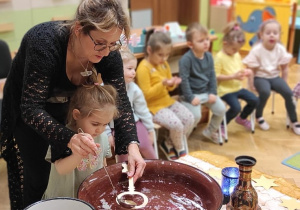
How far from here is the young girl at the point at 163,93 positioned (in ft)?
9.09

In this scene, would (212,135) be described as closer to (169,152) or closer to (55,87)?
(169,152)

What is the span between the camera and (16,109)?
5.01 ft

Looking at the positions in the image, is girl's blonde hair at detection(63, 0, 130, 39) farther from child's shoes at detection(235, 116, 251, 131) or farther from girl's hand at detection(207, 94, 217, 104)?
child's shoes at detection(235, 116, 251, 131)

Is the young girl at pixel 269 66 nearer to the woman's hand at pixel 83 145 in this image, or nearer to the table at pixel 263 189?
the table at pixel 263 189

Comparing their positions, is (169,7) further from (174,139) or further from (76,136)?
(76,136)

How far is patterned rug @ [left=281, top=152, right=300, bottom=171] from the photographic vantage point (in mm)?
2834

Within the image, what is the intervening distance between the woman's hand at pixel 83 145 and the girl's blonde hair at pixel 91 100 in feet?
0.70

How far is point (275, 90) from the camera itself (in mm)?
3471

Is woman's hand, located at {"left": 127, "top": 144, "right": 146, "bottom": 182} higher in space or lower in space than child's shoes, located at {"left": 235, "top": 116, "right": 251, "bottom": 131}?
higher

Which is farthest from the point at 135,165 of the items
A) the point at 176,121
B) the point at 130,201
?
the point at 176,121

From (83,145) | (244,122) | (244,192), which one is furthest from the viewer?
(244,122)

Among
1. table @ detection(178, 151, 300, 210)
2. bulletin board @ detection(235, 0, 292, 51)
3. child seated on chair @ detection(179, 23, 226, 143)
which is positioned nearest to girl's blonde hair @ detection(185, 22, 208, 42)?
child seated on chair @ detection(179, 23, 226, 143)

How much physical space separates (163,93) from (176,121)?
24 centimetres

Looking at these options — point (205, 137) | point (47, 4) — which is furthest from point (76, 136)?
point (47, 4)
